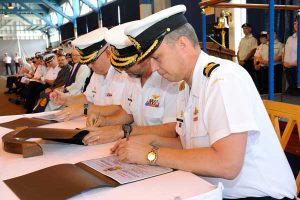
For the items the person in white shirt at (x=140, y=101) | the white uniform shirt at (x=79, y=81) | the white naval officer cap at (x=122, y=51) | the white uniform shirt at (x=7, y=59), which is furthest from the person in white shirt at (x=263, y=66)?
the white uniform shirt at (x=7, y=59)

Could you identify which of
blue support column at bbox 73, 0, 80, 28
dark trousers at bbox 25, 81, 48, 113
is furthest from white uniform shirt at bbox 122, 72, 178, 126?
blue support column at bbox 73, 0, 80, 28

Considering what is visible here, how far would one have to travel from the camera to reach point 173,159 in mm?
1117

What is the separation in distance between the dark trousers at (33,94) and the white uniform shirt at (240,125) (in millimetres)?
6328

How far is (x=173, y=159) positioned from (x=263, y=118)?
337 millimetres

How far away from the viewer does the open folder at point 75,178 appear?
3.18 feet

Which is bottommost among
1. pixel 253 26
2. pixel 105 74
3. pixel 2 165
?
pixel 2 165

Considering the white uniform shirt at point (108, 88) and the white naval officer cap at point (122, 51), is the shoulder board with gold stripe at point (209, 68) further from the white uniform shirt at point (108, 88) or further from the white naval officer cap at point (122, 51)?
the white uniform shirt at point (108, 88)

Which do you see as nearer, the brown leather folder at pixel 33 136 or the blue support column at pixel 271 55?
the brown leather folder at pixel 33 136

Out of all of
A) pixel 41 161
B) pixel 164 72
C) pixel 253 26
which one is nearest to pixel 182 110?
pixel 164 72

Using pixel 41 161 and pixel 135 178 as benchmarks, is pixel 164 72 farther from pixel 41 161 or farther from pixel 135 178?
pixel 41 161

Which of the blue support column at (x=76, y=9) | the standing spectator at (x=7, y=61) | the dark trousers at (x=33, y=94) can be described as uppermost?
the blue support column at (x=76, y=9)

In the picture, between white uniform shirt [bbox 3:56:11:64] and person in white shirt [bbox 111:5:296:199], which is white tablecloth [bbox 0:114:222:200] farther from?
white uniform shirt [bbox 3:56:11:64]

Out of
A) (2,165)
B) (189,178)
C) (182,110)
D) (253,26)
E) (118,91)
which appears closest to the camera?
(189,178)

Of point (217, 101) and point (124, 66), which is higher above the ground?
point (124, 66)
